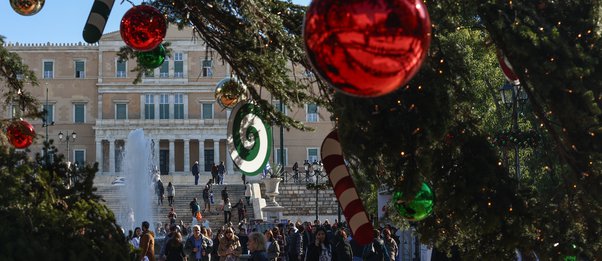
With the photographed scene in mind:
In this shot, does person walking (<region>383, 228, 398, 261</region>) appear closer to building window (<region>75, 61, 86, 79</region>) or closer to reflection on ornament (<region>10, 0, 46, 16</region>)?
reflection on ornament (<region>10, 0, 46, 16</region>)

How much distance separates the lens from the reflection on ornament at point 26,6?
8.36 meters

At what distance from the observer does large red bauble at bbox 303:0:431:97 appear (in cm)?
350

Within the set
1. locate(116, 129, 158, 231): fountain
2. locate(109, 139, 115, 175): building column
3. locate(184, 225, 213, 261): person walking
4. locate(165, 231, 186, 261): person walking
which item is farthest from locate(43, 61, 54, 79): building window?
locate(165, 231, 186, 261): person walking

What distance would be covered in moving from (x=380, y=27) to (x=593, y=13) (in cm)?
262

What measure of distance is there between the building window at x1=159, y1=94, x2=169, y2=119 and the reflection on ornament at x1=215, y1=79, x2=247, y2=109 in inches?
2257

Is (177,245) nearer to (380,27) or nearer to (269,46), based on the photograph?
(269,46)

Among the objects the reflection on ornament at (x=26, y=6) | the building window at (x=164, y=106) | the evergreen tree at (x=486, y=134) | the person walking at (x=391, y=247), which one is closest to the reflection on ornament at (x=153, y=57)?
the reflection on ornament at (x=26, y=6)

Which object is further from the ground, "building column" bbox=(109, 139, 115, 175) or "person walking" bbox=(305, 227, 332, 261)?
"building column" bbox=(109, 139, 115, 175)

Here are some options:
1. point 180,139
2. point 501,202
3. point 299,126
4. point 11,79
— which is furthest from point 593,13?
point 180,139

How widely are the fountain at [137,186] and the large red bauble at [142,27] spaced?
32.1m

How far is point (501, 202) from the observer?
6.02 meters

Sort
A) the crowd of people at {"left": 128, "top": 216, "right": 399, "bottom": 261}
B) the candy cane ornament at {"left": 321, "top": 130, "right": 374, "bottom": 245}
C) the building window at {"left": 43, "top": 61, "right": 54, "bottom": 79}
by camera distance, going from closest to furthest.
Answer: the candy cane ornament at {"left": 321, "top": 130, "right": 374, "bottom": 245}, the crowd of people at {"left": 128, "top": 216, "right": 399, "bottom": 261}, the building window at {"left": 43, "top": 61, "right": 54, "bottom": 79}

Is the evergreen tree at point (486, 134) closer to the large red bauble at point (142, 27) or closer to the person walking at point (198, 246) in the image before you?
the large red bauble at point (142, 27)

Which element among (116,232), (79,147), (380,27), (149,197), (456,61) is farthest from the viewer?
(79,147)
